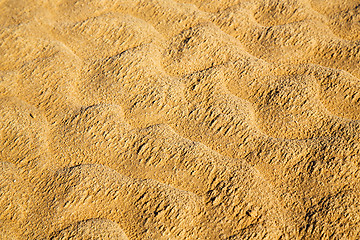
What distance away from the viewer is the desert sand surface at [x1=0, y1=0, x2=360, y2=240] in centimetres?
104

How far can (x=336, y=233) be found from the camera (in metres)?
0.98

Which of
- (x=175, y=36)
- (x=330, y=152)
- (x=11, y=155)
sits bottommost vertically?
(x=11, y=155)

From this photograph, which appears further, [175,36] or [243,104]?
[175,36]

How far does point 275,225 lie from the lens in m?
1.01

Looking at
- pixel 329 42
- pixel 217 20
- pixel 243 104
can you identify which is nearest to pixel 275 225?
pixel 243 104

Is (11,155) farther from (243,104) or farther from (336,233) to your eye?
(336,233)

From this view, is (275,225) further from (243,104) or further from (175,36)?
(175,36)

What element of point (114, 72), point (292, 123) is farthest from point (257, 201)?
point (114, 72)

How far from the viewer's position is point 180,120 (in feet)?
4.26

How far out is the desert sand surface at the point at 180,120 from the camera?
1.04 meters

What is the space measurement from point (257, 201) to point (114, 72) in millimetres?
769

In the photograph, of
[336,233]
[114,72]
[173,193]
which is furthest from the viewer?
[114,72]

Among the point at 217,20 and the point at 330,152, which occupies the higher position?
the point at 217,20

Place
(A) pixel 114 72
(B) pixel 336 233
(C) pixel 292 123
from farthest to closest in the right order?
(A) pixel 114 72, (C) pixel 292 123, (B) pixel 336 233
